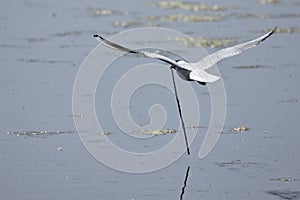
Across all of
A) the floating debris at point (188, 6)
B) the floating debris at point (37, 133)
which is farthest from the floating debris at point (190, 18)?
the floating debris at point (37, 133)

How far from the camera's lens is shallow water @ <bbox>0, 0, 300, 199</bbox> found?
11.2 m

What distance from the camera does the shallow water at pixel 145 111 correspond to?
1121 centimetres

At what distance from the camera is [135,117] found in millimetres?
14602

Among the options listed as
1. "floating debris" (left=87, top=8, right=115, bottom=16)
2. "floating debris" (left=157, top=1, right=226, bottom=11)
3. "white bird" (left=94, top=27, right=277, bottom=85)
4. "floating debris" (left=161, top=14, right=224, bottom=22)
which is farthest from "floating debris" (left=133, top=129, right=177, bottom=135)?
"floating debris" (left=157, top=1, right=226, bottom=11)

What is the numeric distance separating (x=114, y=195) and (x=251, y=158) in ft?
7.64

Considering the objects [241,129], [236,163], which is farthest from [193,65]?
[241,129]

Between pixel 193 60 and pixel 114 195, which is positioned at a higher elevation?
pixel 193 60


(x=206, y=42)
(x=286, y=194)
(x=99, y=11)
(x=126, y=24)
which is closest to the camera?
(x=286, y=194)

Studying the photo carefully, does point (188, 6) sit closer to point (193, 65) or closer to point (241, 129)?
point (241, 129)

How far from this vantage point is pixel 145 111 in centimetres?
1503

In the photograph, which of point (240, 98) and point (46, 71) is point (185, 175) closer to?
point (240, 98)

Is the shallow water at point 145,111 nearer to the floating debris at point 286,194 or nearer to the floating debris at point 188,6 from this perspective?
the floating debris at point 286,194

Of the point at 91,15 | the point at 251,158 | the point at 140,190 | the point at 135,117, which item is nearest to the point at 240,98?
the point at 135,117

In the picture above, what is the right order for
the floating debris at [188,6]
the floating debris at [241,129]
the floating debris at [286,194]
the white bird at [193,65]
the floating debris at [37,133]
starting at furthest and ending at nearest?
the floating debris at [188,6]
the floating debris at [241,129]
the floating debris at [37,133]
the floating debris at [286,194]
the white bird at [193,65]
